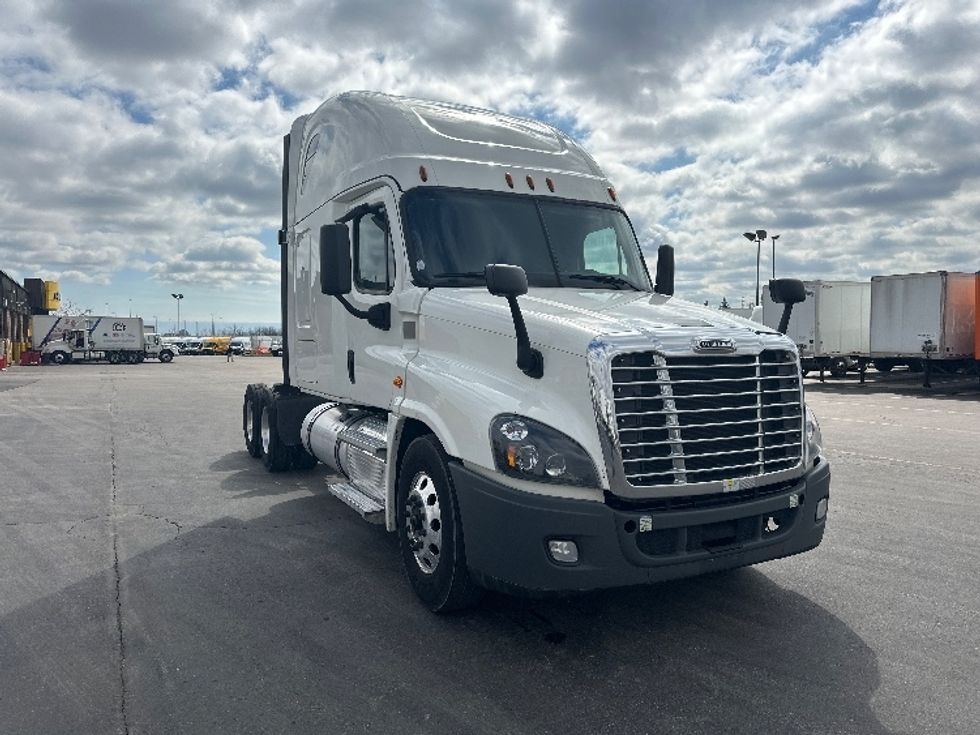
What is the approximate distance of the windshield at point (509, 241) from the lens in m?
5.33

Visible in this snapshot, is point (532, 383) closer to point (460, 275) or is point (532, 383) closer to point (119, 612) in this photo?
point (460, 275)

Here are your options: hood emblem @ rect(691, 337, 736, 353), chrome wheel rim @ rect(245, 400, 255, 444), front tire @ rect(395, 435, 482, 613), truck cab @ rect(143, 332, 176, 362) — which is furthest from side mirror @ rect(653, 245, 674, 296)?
truck cab @ rect(143, 332, 176, 362)

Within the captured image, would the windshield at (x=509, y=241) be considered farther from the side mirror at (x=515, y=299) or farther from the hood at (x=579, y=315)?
the side mirror at (x=515, y=299)

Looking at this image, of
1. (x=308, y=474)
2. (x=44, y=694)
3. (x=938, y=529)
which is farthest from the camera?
(x=308, y=474)

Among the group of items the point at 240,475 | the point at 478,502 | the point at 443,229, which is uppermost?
the point at 443,229

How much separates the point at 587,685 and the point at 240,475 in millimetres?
6508

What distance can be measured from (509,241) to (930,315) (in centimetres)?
2266

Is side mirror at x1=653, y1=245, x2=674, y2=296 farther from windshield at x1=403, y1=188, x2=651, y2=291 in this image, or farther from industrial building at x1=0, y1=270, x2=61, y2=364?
industrial building at x1=0, y1=270, x2=61, y2=364

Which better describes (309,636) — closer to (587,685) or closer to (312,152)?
(587,685)

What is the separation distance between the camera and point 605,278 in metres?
5.74

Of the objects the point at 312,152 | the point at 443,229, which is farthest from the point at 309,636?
the point at 312,152

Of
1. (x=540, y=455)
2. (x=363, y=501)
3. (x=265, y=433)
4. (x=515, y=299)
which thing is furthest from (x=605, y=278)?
(x=265, y=433)

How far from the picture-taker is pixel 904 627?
442 centimetres

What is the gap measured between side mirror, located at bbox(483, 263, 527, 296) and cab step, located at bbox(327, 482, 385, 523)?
1.96m
